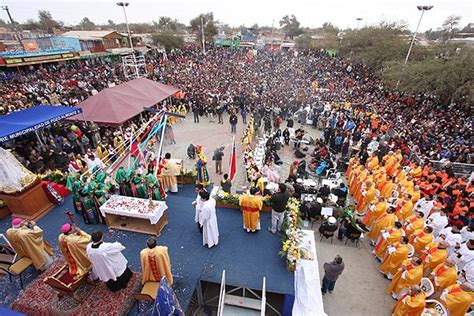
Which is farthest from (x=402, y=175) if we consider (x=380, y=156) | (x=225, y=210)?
(x=225, y=210)

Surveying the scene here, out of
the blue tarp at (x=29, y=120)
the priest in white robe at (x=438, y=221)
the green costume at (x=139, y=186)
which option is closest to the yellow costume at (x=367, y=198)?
the priest in white robe at (x=438, y=221)

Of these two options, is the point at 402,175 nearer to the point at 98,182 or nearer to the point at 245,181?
the point at 245,181

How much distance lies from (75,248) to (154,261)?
1.57 metres

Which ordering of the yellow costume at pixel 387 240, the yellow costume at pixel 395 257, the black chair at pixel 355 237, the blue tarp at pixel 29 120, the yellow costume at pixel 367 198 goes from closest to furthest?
the yellow costume at pixel 395 257 < the yellow costume at pixel 387 240 < the black chair at pixel 355 237 < the yellow costume at pixel 367 198 < the blue tarp at pixel 29 120

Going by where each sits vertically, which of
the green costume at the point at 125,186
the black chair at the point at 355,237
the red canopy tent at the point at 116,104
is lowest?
the black chair at the point at 355,237

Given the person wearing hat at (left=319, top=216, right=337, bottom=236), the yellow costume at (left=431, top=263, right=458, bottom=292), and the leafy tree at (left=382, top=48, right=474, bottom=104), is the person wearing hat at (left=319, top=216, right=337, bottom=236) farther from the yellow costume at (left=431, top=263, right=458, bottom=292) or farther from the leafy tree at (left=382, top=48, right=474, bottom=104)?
the leafy tree at (left=382, top=48, right=474, bottom=104)

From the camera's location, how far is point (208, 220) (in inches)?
258

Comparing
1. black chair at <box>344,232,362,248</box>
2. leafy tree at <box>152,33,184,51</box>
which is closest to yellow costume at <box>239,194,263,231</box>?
black chair at <box>344,232,362,248</box>

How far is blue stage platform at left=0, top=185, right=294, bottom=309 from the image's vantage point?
6.11m

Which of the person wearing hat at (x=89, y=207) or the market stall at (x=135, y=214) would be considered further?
the person wearing hat at (x=89, y=207)

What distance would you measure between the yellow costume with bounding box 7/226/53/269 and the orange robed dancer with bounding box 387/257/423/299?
868 cm

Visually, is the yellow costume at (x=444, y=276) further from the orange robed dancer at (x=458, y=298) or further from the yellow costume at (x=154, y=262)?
the yellow costume at (x=154, y=262)

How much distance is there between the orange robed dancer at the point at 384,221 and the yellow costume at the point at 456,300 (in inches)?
92.5

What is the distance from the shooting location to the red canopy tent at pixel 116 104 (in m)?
13.9
